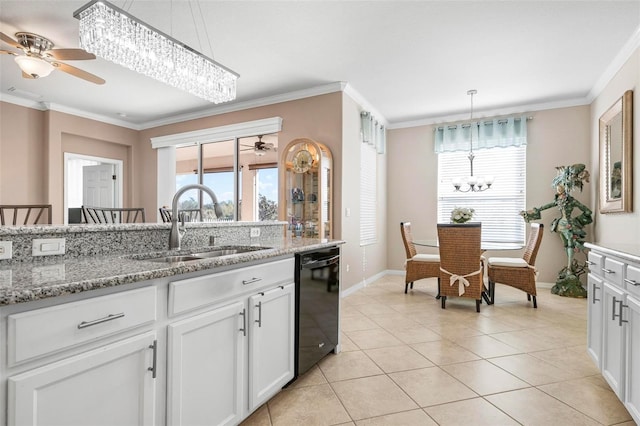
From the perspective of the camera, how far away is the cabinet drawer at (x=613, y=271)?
1.80m

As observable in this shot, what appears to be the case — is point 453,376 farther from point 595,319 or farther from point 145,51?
point 145,51

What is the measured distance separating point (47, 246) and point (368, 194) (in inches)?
172

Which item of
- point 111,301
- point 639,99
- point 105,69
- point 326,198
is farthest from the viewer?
point 326,198

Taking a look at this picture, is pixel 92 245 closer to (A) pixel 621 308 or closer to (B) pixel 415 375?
(B) pixel 415 375

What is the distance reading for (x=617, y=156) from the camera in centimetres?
363

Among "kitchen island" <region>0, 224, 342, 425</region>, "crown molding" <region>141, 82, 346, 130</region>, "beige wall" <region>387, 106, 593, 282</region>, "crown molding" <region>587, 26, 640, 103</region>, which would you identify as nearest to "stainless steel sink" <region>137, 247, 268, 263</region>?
"kitchen island" <region>0, 224, 342, 425</region>

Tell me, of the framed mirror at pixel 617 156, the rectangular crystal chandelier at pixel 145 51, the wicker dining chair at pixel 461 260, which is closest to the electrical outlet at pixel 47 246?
the rectangular crystal chandelier at pixel 145 51

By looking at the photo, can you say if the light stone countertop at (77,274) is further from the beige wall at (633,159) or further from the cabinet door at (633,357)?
the beige wall at (633,159)

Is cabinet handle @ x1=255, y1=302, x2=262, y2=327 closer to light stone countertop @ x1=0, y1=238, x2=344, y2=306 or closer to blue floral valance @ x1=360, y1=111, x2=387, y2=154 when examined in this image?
light stone countertop @ x1=0, y1=238, x2=344, y2=306

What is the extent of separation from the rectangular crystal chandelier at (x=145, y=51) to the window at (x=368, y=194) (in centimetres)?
265

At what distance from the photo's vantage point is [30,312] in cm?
89

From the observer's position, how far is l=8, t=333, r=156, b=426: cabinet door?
893 mm

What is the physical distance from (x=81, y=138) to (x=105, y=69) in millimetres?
2412

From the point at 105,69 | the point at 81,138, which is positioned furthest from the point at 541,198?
the point at 81,138
